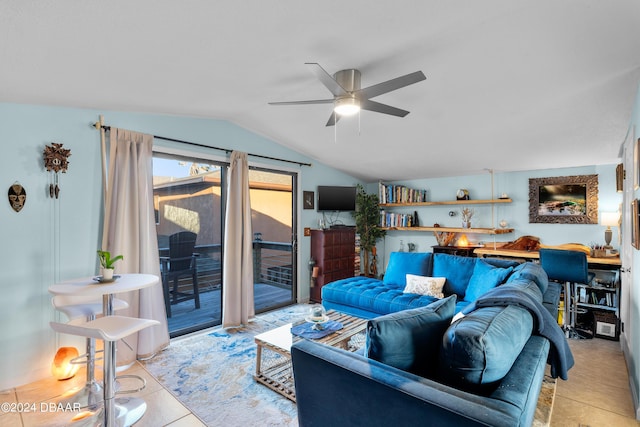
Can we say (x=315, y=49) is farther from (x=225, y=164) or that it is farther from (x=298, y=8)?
(x=225, y=164)

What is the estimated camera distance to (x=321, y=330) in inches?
102

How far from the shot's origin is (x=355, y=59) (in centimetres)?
237

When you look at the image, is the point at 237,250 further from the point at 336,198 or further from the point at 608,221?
the point at 608,221

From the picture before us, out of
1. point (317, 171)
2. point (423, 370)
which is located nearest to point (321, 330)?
point (423, 370)

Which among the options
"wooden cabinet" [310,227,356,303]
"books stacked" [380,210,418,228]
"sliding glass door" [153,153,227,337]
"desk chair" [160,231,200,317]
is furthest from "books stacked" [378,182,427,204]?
"desk chair" [160,231,200,317]

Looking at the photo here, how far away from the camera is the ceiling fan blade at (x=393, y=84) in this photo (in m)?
2.03

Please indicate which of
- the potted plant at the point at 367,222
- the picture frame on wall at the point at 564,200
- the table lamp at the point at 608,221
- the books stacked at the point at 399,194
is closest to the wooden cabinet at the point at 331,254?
the potted plant at the point at 367,222

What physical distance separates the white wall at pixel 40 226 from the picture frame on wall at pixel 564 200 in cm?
528

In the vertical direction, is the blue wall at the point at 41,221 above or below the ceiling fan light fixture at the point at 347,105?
below

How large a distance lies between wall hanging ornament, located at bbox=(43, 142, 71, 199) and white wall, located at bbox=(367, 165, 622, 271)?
4825 millimetres

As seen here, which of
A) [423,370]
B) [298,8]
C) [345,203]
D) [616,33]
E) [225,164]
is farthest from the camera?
[345,203]

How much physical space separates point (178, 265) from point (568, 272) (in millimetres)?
4324

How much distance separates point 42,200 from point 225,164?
183cm

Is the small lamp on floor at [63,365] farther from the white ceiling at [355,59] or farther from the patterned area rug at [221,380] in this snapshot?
the white ceiling at [355,59]
